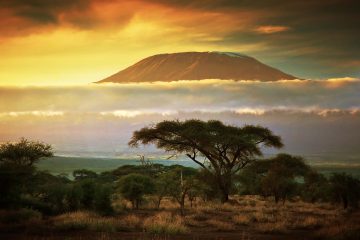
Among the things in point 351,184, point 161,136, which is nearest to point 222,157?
point 161,136

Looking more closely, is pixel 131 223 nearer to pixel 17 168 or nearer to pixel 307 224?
pixel 307 224

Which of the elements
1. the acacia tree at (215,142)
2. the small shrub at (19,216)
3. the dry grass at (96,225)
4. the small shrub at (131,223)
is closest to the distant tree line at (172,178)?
the acacia tree at (215,142)

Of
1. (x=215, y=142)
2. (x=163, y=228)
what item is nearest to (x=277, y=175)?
(x=215, y=142)

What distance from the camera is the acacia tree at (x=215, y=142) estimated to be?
41.0 meters

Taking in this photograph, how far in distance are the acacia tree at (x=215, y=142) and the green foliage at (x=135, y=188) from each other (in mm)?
3641

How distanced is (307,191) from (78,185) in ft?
110

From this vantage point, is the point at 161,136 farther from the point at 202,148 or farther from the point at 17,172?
the point at 17,172

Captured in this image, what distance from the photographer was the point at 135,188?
3828 cm

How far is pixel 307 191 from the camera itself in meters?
57.7

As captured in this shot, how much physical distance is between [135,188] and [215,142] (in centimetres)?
749

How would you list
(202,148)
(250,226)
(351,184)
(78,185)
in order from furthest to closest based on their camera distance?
1. (351,184)
2. (202,148)
3. (78,185)
4. (250,226)

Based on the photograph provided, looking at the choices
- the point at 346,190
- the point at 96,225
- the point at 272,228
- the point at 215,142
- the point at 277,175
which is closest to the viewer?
the point at 96,225

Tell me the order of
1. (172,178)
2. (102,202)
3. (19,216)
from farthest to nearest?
(172,178), (102,202), (19,216)

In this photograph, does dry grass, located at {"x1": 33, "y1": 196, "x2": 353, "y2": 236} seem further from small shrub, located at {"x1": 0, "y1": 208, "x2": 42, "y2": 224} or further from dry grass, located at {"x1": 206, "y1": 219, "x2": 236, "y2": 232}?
small shrub, located at {"x1": 0, "y1": 208, "x2": 42, "y2": 224}
